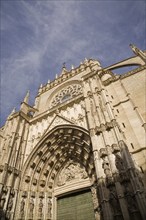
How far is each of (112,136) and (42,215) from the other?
5.18 meters

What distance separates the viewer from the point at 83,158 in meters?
9.48

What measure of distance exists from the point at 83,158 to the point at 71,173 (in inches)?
41.7

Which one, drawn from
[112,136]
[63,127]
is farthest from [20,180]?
[112,136]

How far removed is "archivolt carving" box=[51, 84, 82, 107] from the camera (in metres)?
15.5

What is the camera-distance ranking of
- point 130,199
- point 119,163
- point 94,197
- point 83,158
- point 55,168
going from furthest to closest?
point 55,168, point 83,158, point 94,197, point 119,163, point 130,199

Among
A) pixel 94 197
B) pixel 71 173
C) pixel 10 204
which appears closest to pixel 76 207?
pixel 94 197

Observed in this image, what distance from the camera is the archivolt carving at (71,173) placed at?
9.19m

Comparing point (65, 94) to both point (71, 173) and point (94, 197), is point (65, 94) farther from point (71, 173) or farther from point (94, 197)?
point (94, 197)

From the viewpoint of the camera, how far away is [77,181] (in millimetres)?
8984

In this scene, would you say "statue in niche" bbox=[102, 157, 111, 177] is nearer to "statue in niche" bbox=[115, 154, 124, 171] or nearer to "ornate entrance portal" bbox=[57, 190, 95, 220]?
"statue in niche" bbox=[115, 154, 124, 171]

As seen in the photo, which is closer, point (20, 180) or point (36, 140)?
point (20, 180)

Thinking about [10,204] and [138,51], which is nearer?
[10,204]

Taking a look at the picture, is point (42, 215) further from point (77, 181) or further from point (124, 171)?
point (124, 171)

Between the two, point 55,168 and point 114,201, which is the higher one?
point 55,168
